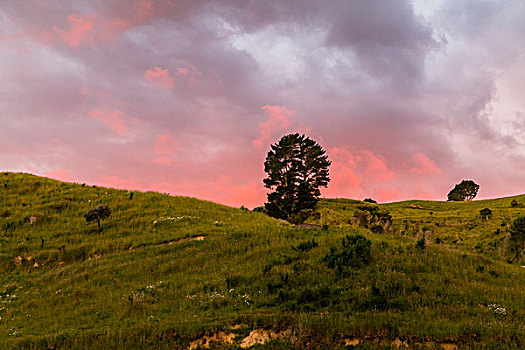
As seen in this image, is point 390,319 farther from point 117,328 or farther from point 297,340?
point 117,328

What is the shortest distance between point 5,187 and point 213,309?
1925 inches

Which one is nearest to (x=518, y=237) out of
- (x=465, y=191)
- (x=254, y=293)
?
(x=254, y=293)

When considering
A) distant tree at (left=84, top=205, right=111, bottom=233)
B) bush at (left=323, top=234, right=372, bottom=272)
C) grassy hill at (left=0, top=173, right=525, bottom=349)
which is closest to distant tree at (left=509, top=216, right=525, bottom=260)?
grassy hill at (left=0, top=173, right=525, bottom=349)

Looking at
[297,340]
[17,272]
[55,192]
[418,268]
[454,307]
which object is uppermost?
[55,192]

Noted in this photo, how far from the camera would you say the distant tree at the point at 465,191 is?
5302 inches

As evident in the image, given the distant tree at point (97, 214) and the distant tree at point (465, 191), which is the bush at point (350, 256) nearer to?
the distant tree at point (97, 214)

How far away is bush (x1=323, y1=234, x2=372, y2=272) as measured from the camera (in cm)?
1486

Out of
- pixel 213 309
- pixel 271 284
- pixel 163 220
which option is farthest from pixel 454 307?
pixel 163 220

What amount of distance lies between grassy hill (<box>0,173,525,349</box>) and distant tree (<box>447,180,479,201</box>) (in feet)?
452

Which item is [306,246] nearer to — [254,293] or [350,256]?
[350,256]

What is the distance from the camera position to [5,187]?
4681 centimetres

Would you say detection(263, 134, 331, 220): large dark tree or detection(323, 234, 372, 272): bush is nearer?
detection(323, 234, 372, 272): bush

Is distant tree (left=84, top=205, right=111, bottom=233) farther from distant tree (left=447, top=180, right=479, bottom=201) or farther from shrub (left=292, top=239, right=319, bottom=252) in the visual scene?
distant tree (left=447, top=180, right=479, bottom=201)

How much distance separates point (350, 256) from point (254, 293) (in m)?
4.89
